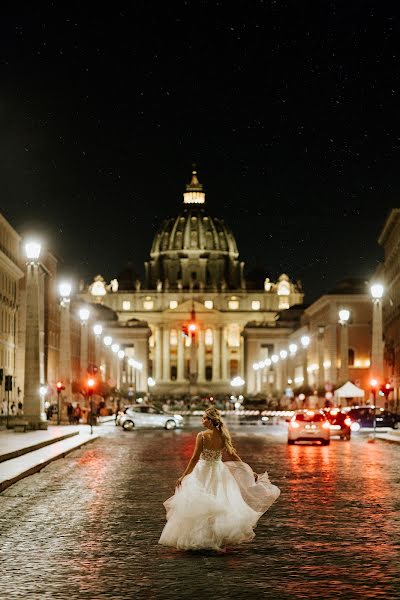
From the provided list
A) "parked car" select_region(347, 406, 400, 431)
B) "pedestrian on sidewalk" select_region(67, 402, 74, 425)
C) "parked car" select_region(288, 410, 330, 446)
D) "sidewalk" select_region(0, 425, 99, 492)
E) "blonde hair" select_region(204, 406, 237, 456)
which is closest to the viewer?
Result: "blonde hair" select_region(204, 406, 237, 456)

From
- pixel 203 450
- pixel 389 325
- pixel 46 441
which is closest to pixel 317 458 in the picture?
pixel 46 441

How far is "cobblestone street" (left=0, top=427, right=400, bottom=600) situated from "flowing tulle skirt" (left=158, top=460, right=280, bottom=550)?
0.54ft

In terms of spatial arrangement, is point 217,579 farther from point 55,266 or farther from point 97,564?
point 55,266

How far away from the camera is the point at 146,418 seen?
6694cm

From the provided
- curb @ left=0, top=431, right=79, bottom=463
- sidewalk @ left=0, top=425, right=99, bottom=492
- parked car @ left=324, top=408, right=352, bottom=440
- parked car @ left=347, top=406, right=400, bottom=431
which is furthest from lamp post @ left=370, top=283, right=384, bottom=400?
curb @ left=0, top=431, right=79, bottom=463

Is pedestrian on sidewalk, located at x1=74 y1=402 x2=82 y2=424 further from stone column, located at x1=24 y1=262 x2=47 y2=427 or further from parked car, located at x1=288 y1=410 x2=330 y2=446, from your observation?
parked car, located at x1=288 y1=410 x2=330 y2=446

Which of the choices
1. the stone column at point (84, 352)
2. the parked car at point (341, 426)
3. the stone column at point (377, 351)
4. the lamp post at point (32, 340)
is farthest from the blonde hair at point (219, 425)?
the stone column at point (84, 352)

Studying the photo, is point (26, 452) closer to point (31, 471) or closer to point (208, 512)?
point (31, 471)

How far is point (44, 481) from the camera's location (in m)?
24.3

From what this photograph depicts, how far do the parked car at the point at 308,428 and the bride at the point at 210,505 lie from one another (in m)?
30.3

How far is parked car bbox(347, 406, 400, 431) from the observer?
206 ft

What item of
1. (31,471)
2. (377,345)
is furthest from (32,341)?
(31,471)

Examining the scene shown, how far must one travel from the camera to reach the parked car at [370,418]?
6275cm

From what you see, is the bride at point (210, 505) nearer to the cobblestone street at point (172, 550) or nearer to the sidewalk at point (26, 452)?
the cobblestone street at point (172, 550)
